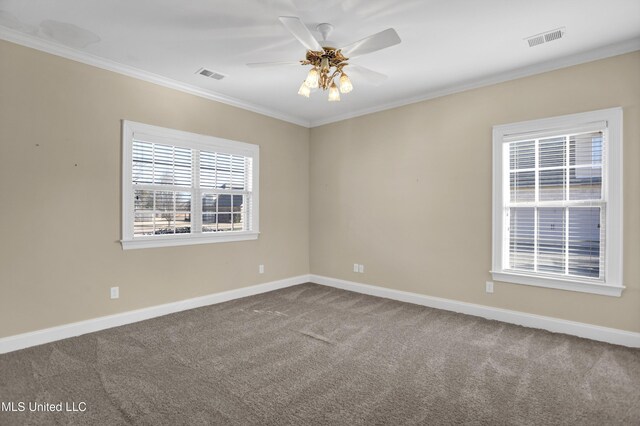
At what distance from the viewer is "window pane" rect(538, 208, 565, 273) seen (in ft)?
11.2

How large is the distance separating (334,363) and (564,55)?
142 inches

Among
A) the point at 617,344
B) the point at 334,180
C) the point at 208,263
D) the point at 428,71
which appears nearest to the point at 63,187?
the point at 208,263

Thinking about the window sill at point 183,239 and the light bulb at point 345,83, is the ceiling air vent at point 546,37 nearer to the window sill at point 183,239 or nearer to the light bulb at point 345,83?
the light bulb at point 345,83

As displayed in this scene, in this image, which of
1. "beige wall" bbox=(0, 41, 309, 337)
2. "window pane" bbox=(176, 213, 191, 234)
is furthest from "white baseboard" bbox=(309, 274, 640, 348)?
"window pane" bbox=(176, 213, 191, 234)

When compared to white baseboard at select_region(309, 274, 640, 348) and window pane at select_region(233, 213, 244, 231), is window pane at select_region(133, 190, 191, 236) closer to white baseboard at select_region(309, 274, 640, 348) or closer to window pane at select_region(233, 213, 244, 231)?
window pane at select_region(233, 213, 244, 231)

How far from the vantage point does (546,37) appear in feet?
9.53

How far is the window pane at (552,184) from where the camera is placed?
134 inches

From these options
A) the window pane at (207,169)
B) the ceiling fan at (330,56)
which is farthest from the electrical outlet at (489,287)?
the window pane at (207,169)

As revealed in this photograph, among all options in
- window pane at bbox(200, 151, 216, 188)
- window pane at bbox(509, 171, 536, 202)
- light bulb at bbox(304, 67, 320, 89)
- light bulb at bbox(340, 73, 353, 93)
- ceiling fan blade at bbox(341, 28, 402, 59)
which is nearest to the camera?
ceiling fan blade at bbox(341, 28, 402, 59)

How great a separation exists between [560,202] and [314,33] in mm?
2920

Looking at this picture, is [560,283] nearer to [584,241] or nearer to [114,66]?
[584,241]

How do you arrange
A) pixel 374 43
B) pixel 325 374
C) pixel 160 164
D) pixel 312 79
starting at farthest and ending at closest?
1. pixel 160 164
2. pixel 312 79
3. pixel 325 374
4. pixel 374 43

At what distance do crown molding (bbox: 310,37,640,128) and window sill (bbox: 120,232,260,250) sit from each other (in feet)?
8.36

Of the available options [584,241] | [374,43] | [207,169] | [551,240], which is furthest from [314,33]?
[584,241]
